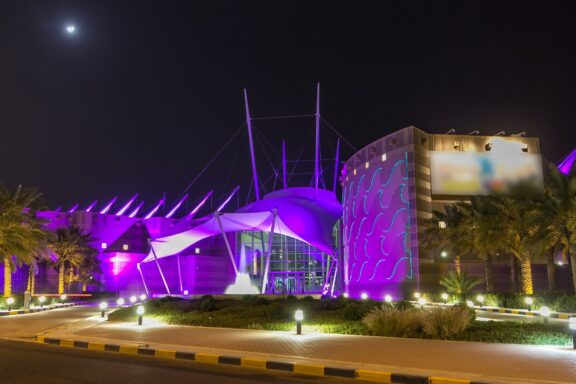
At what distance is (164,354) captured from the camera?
42.6 feet

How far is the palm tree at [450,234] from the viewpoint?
38.9m

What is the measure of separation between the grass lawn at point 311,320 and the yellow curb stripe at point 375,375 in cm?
638

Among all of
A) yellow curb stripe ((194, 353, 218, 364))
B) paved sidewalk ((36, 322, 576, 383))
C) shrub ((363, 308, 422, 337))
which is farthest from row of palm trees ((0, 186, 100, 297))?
yellow curb stripe ((194, 353, 218, 364))

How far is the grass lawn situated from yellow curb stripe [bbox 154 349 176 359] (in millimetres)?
5980

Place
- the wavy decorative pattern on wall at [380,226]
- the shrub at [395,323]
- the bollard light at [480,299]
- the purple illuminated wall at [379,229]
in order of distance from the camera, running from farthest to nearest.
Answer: the wavy decorative pattern on wall at [380,226]
the purple illuminated wall at [379,229]
the bollard light at [480,299]
the shrub at [395,323]

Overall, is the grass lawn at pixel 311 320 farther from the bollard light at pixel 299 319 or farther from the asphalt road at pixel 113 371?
the asphalt road at pixel 113 371

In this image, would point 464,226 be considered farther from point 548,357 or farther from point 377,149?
point 548,357

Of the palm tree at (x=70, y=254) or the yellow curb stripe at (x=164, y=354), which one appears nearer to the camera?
the yellow curb stripe at (x=164, y=354)

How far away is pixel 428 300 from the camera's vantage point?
39.8m

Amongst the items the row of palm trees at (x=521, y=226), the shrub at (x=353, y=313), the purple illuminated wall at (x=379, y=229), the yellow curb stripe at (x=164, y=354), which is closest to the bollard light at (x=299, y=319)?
the shrub at (x=353, y=313)

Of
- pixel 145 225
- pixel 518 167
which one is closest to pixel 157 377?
pixel 518 167

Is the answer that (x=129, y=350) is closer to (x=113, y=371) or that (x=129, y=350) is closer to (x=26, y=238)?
(x=113, y=371)

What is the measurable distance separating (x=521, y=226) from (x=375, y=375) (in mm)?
23520

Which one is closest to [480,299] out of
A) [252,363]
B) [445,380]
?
[252,363]
